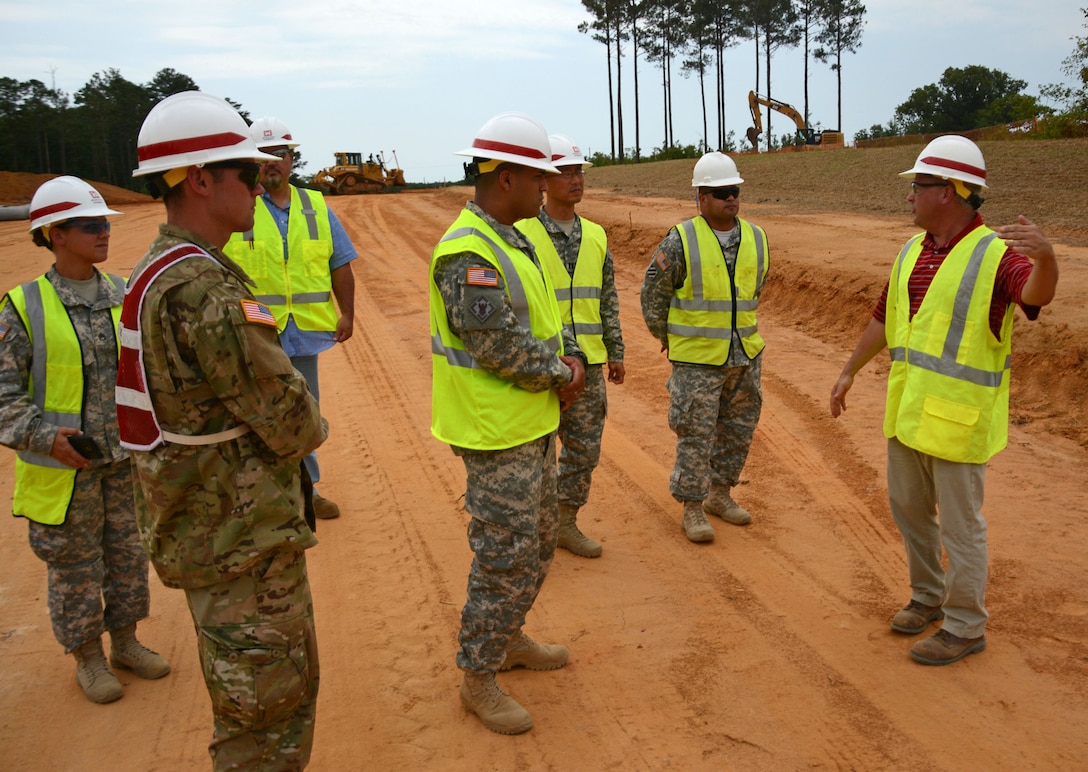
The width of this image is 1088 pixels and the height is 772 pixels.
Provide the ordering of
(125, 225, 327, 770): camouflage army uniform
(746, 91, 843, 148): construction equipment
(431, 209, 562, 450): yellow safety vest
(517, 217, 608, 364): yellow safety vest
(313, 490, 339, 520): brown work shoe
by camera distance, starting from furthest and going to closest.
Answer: (746, 91, 843, 148): construction equipment → (313, 490, 339, 520): brown work shoe → (517, 217, 608, 364): yellow safety vest → (431, 209, 562, 450): yellow safety vest → (125, 225, 327, 770): camouflage army uniform

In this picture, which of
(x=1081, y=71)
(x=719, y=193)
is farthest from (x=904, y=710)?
(x=1081, y=71)

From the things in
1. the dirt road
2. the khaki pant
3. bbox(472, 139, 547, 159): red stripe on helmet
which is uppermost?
bbox(472, 139, 547, 159): red stripe on helmet

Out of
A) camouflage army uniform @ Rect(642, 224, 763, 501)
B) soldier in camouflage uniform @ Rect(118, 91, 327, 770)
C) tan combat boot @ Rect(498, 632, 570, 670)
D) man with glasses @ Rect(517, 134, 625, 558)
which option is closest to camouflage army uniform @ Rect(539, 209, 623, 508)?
man with glasses @ Rect(517, 134, 625, 558)

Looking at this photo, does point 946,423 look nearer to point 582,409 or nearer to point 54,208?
point 582,409

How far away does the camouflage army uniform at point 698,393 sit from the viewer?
5332mm

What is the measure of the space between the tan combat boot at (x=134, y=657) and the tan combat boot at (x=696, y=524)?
9.98ft

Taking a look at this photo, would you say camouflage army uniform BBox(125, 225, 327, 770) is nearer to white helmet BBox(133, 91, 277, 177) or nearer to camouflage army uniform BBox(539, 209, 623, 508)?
white helmet BBox(133, 91, 277, 177)

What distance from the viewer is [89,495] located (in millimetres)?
3842

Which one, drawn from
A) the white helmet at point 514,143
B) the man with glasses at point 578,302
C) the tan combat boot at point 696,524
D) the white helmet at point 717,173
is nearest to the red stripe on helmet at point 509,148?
the white helmet at point 514,143

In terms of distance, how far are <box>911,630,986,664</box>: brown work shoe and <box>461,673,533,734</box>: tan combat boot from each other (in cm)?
186

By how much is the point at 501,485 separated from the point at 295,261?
285 centimetres

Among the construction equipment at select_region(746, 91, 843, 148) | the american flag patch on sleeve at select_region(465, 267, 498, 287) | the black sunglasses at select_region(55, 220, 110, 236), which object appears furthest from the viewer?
the construction equipment at select_region(746, 91, 843, 148)

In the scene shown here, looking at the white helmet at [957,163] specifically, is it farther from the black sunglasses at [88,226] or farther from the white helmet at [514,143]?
the black sunglasses at [88,226]

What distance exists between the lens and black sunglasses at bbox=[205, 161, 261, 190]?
2465 millimetres
